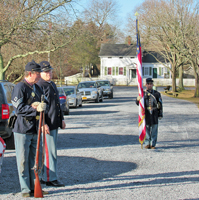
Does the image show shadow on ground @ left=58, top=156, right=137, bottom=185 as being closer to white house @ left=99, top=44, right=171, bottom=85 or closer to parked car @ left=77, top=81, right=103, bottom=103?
parked car @ left=77, top=81, right=103, bottom=103

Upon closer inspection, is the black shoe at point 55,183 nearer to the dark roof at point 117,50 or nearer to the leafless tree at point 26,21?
the leafless tree at point 26,21

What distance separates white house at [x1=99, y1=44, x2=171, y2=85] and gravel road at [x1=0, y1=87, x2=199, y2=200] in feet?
194

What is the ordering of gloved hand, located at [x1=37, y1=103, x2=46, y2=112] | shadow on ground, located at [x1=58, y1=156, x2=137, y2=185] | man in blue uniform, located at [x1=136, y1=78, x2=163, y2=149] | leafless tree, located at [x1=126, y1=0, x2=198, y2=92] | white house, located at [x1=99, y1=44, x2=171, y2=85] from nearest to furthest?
gloved hand, located at [x1=37, y1=103, x2=46, y2=112], shadow on ground, located at [x1=58, y1=156, x2=137, y2=185], man in blue uniform, located at [x1=136, y1=78, x2=163, y2=149], leafless tree, located at [x1=126, y1=0, x2=198, y2=92], white house, located at [x1=99, y1=44, x2=171, y2=85]

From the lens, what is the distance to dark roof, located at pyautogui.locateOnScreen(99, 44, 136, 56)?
72.2 m

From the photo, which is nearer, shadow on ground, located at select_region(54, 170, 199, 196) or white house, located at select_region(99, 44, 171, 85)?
shadow on ground, located at select_region(54, 170, 199, 196)

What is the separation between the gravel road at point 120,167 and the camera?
560cm

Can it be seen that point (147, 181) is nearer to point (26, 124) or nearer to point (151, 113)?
point (26, 124)

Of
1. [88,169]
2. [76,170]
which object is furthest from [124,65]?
[76,170]

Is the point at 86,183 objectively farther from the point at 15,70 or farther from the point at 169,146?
the point at 15,70

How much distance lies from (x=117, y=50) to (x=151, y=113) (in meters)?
64.9

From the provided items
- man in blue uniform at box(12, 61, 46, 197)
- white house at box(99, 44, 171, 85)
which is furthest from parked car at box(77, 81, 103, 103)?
white house at box(99, 44, 171, 85)

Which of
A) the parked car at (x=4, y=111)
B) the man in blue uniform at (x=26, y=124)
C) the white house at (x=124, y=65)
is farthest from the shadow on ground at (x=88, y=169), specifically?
the white house at (x=124, y=65)

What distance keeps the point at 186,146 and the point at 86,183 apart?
A: 4.72m

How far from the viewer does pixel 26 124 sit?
527 centimetres
